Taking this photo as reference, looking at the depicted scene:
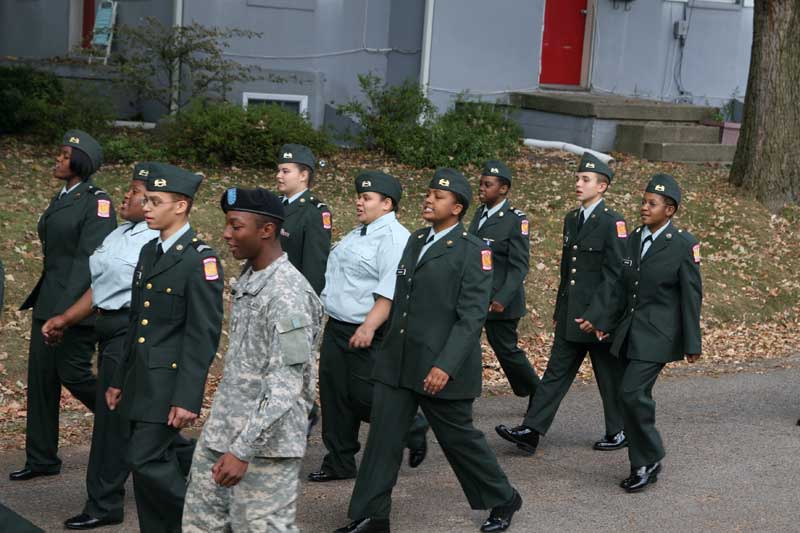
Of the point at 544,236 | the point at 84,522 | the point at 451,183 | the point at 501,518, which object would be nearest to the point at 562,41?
the point at 544,236

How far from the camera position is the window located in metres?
17.1

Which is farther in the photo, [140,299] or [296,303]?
[140,299]

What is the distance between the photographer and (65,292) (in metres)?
7.09

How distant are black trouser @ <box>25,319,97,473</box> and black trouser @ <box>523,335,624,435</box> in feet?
10.00

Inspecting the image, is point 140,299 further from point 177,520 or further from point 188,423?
point 177,520

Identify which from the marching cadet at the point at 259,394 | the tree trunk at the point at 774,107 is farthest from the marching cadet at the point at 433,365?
the tree trunk at the point at 774,107

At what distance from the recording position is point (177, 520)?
19.2 ft

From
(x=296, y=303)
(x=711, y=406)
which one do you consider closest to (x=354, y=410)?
(x=296, y=303)

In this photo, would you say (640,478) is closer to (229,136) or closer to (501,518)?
(501,518)

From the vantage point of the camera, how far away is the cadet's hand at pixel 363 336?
7.24m

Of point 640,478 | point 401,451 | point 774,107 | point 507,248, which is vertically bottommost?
point 640,478

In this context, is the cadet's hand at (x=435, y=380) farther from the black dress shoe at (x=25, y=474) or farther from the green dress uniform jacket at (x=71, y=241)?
the black dress shoe at (x=25, y=474)

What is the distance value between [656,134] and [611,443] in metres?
10.8

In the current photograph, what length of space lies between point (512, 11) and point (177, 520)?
1499 cm
